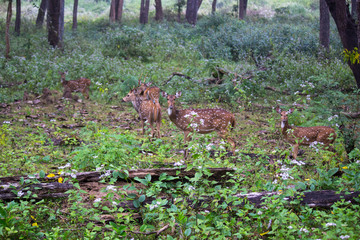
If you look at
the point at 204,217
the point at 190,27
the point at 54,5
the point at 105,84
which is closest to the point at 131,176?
the point at 204,217

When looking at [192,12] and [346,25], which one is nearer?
[346,25]

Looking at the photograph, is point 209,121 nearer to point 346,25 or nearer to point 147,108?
point 147,108

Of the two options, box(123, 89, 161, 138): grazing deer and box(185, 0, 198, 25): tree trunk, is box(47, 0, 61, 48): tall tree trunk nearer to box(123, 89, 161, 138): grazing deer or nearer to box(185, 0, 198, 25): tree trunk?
box(123, 89, 161, 138): grazing deer

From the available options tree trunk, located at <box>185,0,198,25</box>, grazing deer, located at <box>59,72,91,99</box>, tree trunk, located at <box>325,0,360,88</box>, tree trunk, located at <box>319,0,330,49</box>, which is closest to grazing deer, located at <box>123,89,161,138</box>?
grazing deer, located at <box>59,72,91,99</box>

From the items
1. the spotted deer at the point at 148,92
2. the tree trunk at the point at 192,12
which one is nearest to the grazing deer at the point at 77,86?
the spotted deer at the point at 148,92

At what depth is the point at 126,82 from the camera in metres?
13.7

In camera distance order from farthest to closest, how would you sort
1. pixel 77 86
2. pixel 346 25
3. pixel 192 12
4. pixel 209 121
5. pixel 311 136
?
pixel 192 12 → pixel 77 86 → pixel 346 25 → pixel 209 121 → pixel 311 136

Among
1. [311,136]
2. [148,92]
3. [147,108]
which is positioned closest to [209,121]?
[147,108]

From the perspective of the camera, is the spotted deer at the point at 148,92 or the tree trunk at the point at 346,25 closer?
the spotted deer at the point at 148,92

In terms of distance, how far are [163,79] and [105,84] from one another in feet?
7.81

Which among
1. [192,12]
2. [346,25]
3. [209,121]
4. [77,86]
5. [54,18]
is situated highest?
[192,12]

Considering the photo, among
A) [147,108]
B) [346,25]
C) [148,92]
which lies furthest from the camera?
[346,25]

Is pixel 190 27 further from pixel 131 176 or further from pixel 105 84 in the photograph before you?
pixel 131 176

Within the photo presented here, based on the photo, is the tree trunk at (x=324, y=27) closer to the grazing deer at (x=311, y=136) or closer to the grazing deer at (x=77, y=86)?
the grazing deer at (x=77, y=86)
